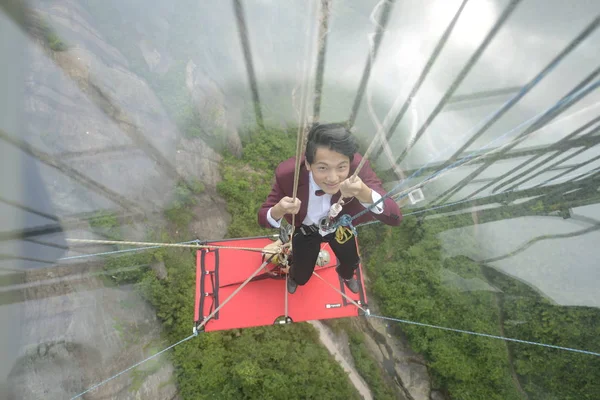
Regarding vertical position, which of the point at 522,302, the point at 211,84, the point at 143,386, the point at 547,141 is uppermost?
the point at 211,84

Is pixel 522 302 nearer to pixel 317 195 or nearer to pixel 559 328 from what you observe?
pixel 559 328

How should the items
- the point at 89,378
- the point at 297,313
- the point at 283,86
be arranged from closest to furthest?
the point at 297,313, the point at 89,378, the point at 283,86

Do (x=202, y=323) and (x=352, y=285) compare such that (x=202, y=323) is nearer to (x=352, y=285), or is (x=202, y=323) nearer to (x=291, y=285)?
(x=291, y=285)

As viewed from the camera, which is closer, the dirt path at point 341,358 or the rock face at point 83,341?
the rock face at point 83,341

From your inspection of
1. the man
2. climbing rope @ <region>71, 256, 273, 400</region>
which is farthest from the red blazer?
climbing rope @ <region>71, 256, 273, 400</region>

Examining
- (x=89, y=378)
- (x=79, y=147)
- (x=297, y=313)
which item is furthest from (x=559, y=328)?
(x=79, y=147)

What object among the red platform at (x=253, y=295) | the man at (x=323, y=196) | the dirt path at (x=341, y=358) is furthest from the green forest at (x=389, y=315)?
the man at (x=323, y=196)

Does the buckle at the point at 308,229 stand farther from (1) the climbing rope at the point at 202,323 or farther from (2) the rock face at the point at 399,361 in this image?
(2) the rock face at the point at 399,361
